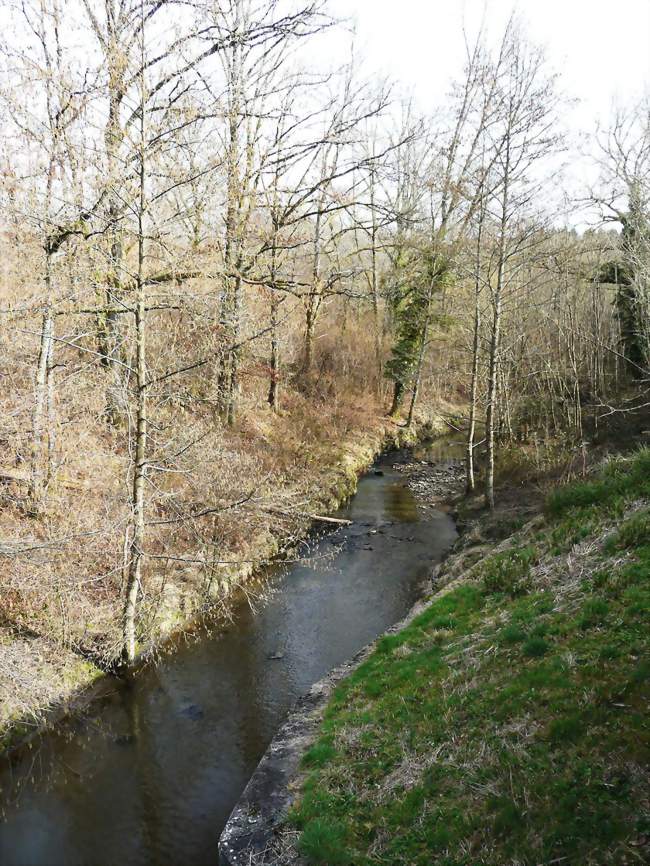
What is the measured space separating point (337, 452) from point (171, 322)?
27.3 ft

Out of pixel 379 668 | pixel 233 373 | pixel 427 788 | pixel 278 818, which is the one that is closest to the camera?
pixel 427 788

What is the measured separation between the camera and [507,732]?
5770 mm

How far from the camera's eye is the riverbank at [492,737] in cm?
464

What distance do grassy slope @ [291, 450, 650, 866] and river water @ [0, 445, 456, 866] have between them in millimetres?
1689

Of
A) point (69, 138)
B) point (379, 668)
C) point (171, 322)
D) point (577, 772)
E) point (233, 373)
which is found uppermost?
point (69, 138)

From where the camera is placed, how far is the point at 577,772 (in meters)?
4.84

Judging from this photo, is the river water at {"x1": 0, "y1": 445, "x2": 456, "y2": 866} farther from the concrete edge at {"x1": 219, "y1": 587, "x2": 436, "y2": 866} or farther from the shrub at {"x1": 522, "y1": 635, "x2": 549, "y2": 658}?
the shrub at {"x1": 522, "y1": 635, "x2": 549, "y2": 658}

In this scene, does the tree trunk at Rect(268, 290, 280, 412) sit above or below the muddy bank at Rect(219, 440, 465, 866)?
above

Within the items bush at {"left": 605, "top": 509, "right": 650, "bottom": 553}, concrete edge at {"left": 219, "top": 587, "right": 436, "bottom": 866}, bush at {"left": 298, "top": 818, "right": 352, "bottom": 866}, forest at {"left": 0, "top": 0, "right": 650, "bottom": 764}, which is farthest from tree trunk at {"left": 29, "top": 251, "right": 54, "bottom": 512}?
bush at {"left": 605, "top": 509, "right": 650, "bottom": 553}

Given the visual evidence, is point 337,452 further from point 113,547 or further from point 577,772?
point 577,772

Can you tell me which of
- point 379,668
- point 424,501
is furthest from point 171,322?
point 379,668

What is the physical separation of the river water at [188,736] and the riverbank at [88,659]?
15.9 inches

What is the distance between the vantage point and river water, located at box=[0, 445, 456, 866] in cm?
695

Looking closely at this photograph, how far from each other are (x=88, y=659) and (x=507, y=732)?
7.18 m
